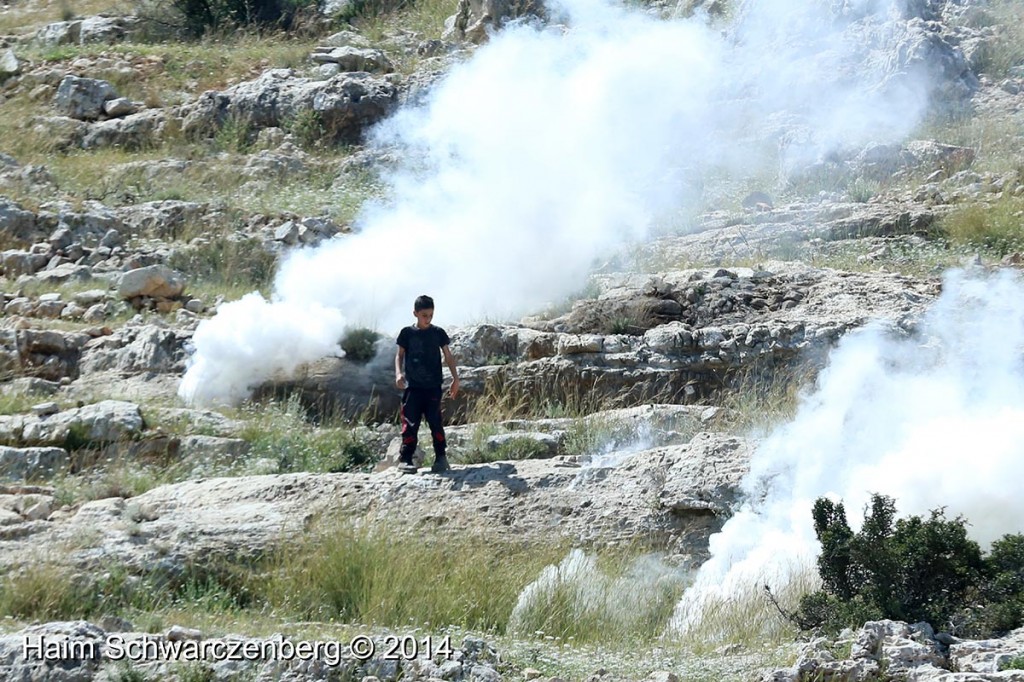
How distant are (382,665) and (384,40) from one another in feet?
55.1

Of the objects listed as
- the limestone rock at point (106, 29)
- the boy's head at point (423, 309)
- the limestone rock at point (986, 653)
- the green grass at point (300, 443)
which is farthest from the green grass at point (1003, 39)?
the limestone rock at point (106, 29)

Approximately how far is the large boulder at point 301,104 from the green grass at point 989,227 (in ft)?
27.4

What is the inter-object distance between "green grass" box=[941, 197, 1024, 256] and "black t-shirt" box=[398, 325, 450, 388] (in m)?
6.26

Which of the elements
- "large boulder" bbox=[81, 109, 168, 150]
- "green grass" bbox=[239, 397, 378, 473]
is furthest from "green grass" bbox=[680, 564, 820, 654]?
"large boulder" bbox=[81, 109, 168, 150]

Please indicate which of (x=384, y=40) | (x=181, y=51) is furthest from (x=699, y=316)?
(x=181, y=51)

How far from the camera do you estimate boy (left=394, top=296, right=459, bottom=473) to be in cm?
868

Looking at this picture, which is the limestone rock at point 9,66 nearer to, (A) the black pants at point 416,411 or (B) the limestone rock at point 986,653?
(A) the black pants at point 416,411

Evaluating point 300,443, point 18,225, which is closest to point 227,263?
point 18,225

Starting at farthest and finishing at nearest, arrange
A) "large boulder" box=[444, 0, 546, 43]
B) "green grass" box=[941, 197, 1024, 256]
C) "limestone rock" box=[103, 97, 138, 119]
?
1. "large boulder" box=[444, 0, 546, 43]
2. "limestone rock" box=[103, 97, 138, 119]
3. "green grass" box=[941, 197, 1024, 256]

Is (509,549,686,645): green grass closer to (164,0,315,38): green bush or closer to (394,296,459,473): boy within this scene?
(394,296,459,473): boy

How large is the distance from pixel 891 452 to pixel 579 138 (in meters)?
9.25

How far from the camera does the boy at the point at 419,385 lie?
8.68 m

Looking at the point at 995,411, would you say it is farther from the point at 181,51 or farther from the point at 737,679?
the point at 181,51

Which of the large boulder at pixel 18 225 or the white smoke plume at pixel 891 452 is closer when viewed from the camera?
the white smoke plume at pixel 891 452
